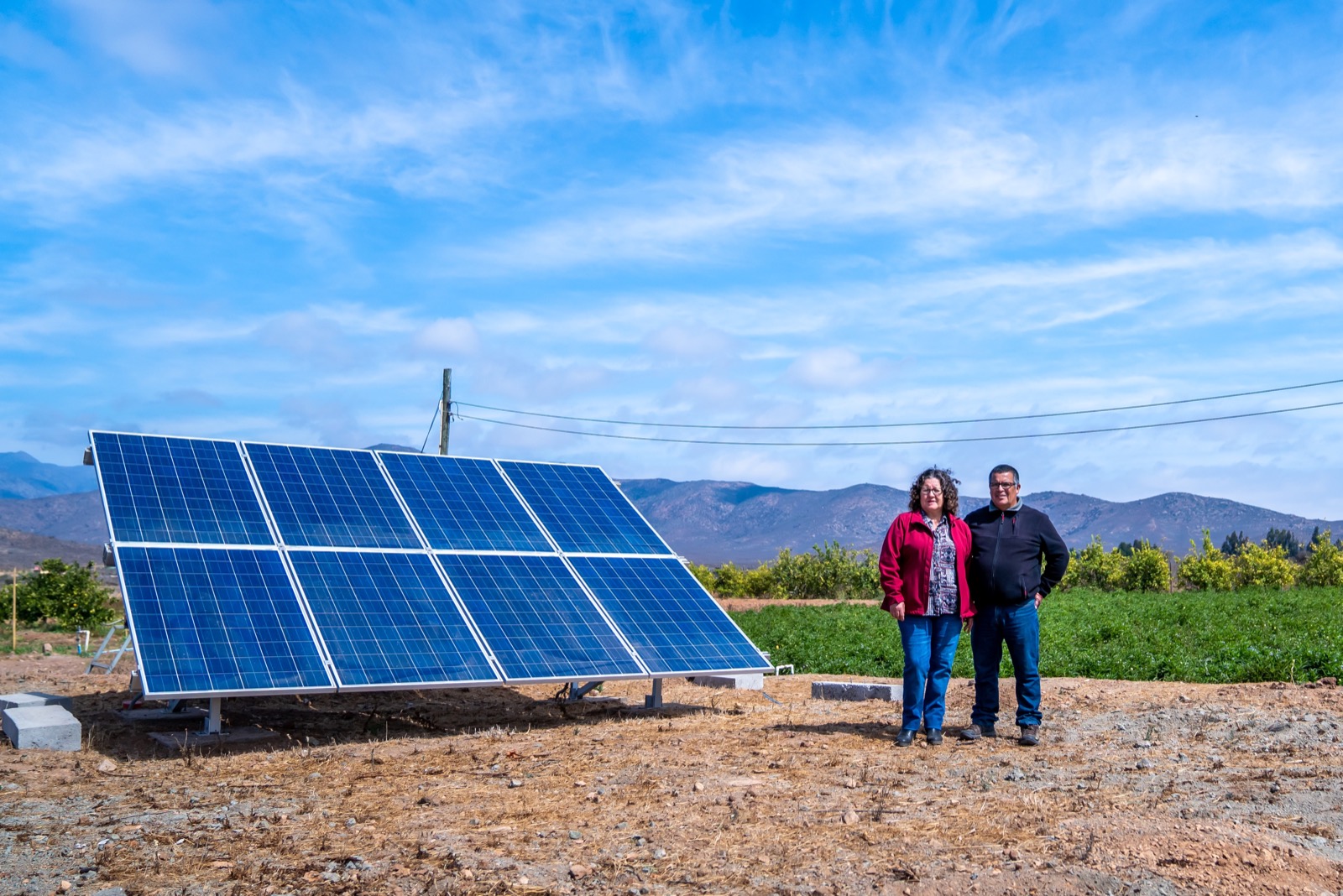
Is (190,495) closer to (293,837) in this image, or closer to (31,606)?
(293,837)

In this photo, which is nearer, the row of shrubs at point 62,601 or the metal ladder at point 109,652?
the metal ladder at point 109,652

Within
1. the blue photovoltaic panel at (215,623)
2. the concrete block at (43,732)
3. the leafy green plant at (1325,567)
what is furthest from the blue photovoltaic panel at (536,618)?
the leafy green plant at (1325,567)

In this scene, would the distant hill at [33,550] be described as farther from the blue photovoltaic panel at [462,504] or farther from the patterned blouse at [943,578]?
the patterned blouse at [943,578]

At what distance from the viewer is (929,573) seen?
29.5ft

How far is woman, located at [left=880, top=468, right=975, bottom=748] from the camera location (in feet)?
29.5

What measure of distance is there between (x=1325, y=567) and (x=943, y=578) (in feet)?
124

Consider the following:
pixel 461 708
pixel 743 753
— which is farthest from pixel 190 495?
pixel 743 753

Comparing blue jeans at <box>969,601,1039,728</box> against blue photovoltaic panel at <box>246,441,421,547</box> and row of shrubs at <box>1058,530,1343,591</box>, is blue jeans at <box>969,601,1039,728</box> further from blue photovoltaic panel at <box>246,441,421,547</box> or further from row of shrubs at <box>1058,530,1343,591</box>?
row of shrubs at <box>1058,530,1343,591</box>

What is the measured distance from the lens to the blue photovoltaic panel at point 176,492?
10078 mm

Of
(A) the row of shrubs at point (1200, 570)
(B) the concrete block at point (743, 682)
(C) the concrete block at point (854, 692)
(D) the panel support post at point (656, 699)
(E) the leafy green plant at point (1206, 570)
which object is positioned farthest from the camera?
(E) the leafy green plant at point (1206, 570)

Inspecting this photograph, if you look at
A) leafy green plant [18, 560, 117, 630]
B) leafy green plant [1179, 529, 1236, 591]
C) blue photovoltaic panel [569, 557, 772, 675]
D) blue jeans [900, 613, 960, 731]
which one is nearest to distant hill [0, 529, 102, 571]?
leafy green plant [18, 560, 117, 630]

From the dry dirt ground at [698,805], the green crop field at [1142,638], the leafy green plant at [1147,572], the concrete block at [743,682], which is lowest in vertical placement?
the dry dirt ground at [698,805]

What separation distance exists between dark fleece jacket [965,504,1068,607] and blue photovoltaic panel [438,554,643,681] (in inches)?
133

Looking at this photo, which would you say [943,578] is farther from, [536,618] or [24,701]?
[24,701]
